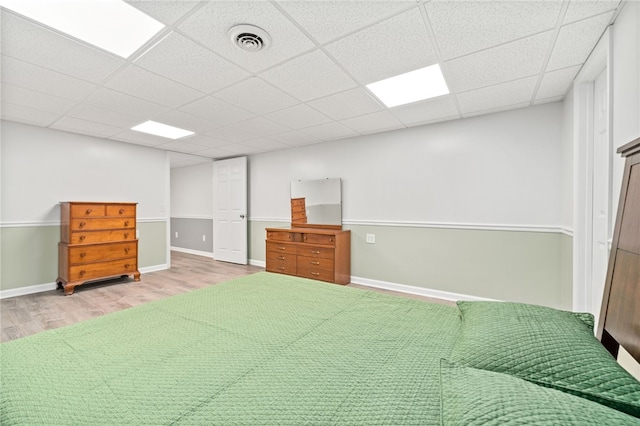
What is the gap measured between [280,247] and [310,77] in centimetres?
289

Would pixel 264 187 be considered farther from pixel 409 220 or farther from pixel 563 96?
pixel 563 96

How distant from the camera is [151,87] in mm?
2502

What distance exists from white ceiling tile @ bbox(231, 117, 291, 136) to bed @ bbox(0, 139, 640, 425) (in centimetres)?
265

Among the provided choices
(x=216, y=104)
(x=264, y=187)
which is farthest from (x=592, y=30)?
(x=264, y=187)

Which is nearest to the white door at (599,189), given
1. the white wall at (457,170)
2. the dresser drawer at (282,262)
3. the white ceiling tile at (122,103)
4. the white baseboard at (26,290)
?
the white wall at (457,170)

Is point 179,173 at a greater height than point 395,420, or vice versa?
point 179,173

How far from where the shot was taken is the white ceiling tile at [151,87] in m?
2.28

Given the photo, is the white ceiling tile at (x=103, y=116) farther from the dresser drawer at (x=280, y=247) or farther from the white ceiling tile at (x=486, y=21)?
the white ceiling tile at (x=486, y=21)

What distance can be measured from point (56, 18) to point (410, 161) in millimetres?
3636

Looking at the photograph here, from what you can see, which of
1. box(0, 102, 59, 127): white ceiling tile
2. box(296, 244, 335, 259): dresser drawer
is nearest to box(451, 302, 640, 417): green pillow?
box(296, 244, 335, 259): dresser drawer

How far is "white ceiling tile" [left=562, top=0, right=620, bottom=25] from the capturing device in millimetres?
1493

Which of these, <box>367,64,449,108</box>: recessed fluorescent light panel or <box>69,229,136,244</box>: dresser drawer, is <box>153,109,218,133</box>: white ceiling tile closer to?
<box>69,229,136,244</box>: dresser drawer

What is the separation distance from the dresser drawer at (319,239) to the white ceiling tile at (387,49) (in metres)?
2.31

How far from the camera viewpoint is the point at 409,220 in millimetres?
3801
